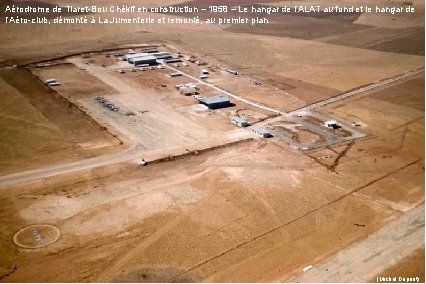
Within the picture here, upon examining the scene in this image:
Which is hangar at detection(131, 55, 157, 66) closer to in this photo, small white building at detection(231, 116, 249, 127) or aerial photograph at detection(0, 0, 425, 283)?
aerial photograph at detection(0, 0, 425, 283)

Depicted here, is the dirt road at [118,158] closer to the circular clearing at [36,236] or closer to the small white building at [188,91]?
the circular clearing at [36,236]

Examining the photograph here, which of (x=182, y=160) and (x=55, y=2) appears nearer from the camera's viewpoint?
(x=182, y=160)

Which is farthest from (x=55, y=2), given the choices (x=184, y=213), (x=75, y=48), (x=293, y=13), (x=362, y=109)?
(x=184, y=213)

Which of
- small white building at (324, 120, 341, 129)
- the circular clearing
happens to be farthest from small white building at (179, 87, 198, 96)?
the circular clearing

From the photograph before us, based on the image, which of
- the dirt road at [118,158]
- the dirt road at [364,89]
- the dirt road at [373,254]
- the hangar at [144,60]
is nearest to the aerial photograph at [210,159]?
the dirt road at [373,254]

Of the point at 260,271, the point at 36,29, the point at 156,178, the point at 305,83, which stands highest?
the point at 36,29

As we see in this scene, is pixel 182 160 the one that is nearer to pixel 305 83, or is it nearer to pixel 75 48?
pixel 305 83

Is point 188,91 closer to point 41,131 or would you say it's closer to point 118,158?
point 41,131
